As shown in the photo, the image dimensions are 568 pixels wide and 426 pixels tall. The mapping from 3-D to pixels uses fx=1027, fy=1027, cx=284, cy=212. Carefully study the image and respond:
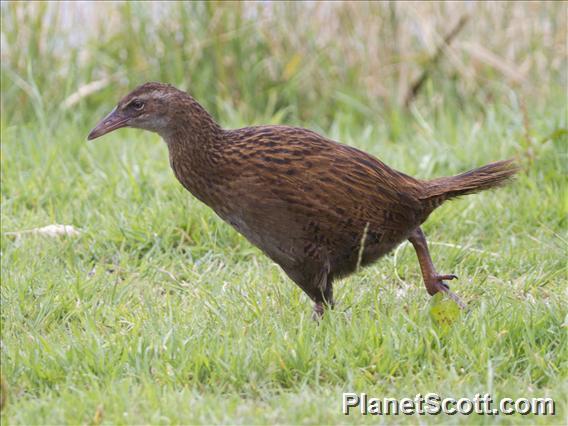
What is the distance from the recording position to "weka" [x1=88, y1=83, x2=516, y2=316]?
13.0ft

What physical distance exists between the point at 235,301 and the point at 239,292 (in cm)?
11

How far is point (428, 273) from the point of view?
4.31m

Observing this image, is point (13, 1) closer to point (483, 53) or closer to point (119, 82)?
point (119, 82)

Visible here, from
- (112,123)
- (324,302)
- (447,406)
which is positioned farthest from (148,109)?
(447,406)

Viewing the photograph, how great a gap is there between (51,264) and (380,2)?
11.6ft

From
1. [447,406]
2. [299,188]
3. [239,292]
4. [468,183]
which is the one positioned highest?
[299,188]

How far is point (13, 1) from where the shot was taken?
705cm

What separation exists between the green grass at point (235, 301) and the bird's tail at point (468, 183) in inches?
17.1

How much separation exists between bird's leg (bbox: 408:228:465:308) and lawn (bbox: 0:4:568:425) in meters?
0.09

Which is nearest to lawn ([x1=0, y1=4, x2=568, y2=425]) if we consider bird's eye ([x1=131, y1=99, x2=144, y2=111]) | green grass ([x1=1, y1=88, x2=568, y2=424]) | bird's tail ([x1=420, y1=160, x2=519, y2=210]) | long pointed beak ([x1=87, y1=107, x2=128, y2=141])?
green grass ([x1=1, y1=88, x2=568, y2=424])

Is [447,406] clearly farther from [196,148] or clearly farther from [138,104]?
[138,104]

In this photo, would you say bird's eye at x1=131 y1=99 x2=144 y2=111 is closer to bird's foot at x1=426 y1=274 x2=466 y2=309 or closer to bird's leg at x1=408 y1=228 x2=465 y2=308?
bird's leg at x1=408 y1=228 x2=465 y2=308

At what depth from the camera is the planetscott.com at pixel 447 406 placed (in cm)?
323

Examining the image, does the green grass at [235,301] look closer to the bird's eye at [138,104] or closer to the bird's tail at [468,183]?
the bird's tail at [468,183]
